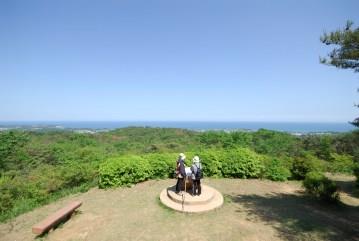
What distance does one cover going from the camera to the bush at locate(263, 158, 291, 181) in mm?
13547

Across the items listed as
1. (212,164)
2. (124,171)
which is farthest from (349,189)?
(124,171)

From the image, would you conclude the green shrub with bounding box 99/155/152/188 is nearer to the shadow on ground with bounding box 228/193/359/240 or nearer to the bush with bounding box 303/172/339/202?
the shadow on ground with bounding box 228/193/359/240

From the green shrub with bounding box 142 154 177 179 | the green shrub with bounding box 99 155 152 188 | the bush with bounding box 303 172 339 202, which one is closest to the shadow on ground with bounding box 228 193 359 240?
the bush with bounding box 303 172 339 202

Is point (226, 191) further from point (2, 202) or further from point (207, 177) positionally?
point (2, 202)

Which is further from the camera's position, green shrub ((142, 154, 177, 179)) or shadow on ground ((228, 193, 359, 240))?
green shrub ((142, 154, 177, 179))

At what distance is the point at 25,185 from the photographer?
12.1 metres

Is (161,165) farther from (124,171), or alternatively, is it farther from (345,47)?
(345,47)

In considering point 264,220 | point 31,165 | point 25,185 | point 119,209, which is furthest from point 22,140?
point 264,220

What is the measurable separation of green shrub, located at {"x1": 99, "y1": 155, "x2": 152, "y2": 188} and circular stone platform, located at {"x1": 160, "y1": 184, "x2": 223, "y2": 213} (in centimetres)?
270

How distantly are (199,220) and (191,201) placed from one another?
3.60 ft

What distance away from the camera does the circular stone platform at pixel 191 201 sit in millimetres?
8241

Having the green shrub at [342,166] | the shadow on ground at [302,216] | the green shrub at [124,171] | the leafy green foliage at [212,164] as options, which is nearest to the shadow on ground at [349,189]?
the shadow on ground at [302,216]

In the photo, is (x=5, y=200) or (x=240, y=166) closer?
(x=5, y=200)

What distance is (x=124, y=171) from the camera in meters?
11.4
